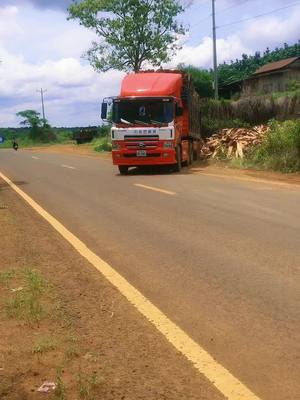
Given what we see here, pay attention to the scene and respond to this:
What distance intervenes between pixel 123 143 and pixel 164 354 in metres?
16.4

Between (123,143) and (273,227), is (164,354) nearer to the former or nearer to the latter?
(273,227)

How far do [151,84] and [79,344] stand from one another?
1687cm

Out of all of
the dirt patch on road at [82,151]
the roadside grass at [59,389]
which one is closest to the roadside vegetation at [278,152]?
the dirt patch on road at [82,151]

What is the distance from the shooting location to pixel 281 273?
240 inches

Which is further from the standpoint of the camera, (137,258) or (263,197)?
(263,197)

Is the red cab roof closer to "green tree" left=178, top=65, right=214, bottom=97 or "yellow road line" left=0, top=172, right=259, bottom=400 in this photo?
"yellow road line" left=0, top=172, right=259, bottom=400

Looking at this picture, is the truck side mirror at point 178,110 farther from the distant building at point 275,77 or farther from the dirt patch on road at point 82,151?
the distant building at point 275,77

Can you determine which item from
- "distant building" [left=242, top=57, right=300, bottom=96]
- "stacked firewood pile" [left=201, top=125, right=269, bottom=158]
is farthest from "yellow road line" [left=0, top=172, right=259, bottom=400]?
"distant building" [left=242, top=57, right=300, bottom=96]

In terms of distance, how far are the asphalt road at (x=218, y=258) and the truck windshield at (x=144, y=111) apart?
5517 millimetres

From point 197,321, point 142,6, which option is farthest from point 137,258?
point 142,6

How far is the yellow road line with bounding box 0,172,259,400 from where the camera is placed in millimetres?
3520

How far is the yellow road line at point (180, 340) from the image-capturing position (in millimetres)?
3520

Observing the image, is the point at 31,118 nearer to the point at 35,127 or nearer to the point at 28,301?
the point at 35,127

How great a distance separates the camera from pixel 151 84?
66.5ft
